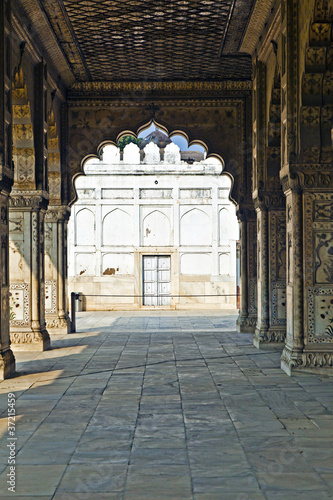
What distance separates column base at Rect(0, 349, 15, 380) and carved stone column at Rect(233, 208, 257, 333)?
20.1 feet

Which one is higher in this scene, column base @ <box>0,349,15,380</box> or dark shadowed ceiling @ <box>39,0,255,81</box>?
dark shadowed ceiling @ <box>39,0,255,81</box>

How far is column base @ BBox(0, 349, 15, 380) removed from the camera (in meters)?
7.77

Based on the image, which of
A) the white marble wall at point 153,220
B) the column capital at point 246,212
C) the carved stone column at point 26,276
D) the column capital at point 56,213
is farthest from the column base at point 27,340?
the white marble wall at point 153,220

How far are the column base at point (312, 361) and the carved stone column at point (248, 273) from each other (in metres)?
5.05

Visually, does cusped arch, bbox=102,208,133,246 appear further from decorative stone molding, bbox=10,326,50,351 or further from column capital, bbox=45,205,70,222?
decorative stone molding, bbox=10,326,50,351

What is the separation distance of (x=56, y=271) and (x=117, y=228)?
285 inches

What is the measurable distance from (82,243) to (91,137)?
7193mm

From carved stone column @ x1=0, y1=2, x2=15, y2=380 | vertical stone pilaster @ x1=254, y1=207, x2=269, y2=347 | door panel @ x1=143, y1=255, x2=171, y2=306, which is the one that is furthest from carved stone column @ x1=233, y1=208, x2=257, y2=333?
door panel @ x1=143, y1=255, x2=171, y2=306

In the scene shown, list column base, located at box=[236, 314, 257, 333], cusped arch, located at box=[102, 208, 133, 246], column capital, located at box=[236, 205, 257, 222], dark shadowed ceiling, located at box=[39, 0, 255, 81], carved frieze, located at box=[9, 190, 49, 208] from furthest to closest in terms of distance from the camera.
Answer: cusped arch, located at box=[102, 208, 133, 246]
column capital, located at box=[236, 205, 257, 222]
column base, located at box=[236, 314, 257, 333]
carved frieze, located at box=[9, 190, 49, 208]
dark shadowed ceiling, located at box=[39, 0, 255, 81]

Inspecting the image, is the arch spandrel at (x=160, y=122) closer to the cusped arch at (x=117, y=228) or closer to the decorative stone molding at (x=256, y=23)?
the decorative stone molding at (x=256, y=23)

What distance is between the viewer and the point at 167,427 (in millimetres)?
5355

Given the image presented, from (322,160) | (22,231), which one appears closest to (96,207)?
(22,231)

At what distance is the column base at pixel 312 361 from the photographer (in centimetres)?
784

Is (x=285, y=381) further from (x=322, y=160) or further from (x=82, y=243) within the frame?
(x=82, y=243)
